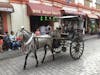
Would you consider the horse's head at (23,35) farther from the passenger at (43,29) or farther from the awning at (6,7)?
the passenger at (43,29)

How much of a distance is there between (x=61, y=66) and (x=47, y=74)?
1.42 meters

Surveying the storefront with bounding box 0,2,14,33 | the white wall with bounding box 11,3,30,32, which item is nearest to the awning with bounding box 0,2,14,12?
the storefront with bounding box 0,2,14,33

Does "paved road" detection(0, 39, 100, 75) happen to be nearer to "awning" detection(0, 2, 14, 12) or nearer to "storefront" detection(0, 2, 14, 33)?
"awning" detection(0, 2, 14, 12)


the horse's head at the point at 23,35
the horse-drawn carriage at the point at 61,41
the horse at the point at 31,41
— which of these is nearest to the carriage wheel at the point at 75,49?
the horse-drawn carriage at the point at 61,41

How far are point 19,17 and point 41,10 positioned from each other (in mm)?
2007

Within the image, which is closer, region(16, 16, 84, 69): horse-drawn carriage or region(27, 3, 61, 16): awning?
region(16, 16, 84, 69): horse-drawn carriage

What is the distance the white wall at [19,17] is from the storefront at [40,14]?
38cm

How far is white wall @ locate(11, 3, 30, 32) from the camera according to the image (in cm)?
1673

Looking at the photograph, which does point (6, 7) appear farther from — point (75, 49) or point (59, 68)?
point (59, 68)

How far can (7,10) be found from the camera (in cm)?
1501

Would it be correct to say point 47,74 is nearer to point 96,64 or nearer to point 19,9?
point 96,64

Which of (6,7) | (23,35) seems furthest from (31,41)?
(6,7)

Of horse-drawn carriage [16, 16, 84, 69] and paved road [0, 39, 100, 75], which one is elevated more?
horse-drawn carriage [16, 16, 84, 69]

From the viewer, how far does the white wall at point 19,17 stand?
54.9 ft
